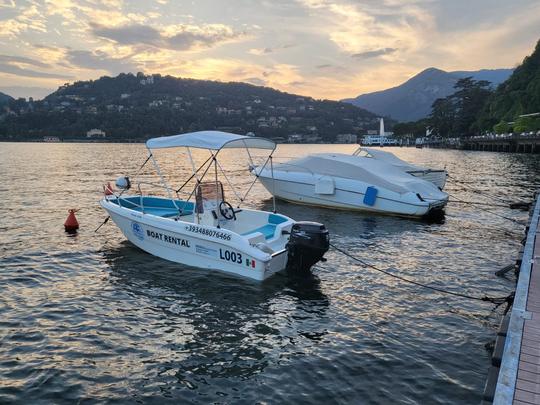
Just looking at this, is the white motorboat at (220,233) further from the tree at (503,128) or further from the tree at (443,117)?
the tree at (443,117)

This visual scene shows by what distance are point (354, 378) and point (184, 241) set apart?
6.66 m

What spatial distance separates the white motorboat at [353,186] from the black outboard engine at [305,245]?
29.3 ft

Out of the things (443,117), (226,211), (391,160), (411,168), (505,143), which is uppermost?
(443,117)

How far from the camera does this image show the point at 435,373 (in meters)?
6.87

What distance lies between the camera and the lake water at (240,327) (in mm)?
6527

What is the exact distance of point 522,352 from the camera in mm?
5797

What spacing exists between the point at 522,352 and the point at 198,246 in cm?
807

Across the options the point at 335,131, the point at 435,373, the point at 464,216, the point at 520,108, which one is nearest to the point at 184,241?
the point at 435,373

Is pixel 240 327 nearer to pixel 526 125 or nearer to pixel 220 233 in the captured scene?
pixel 220 233

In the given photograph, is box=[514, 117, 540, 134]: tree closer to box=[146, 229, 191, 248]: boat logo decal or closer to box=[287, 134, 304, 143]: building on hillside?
box=[146, 229, 191, 248]: boat logo decal

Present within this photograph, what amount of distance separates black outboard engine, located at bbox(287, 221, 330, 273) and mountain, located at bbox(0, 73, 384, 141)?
11207 centimetres

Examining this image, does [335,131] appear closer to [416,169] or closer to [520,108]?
[520,108]

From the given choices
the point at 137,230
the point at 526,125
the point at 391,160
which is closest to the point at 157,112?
the point at 526,125

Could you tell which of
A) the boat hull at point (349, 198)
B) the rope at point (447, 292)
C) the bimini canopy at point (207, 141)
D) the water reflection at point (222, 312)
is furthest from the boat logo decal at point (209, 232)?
the boat hull at point (349, 198)
